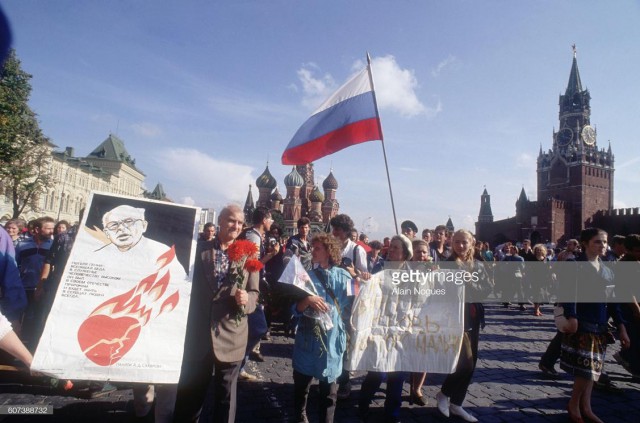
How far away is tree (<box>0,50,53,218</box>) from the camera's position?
951 inches

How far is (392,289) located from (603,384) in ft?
12.6

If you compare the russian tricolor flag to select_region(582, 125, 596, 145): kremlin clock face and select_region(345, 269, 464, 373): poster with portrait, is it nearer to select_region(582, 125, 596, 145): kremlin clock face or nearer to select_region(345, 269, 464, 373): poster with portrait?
select_region(345, 269, 464, 373): poster with portrait

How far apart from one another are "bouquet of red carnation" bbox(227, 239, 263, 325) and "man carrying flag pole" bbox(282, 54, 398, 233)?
10.4 ft

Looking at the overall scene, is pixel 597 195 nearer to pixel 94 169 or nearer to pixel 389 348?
pixel 389 348

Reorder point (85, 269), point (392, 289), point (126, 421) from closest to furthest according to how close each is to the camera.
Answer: point (85, 269) → point (126, 421) → point (392, 289)

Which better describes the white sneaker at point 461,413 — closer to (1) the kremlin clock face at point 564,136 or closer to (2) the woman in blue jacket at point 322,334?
(2) the woman in blue jacket at point 322,334

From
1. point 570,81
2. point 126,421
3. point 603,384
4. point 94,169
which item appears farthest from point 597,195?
point 94,169

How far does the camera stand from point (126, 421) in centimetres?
404

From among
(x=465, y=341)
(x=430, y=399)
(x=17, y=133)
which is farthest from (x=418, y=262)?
(x=17, y=133)

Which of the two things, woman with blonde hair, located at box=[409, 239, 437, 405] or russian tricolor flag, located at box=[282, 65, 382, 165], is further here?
Result: russian tricolor flag, located at box=[282, 65, 382, 165]

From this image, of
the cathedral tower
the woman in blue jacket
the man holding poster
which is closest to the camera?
the man holding poster

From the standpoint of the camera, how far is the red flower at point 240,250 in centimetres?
339

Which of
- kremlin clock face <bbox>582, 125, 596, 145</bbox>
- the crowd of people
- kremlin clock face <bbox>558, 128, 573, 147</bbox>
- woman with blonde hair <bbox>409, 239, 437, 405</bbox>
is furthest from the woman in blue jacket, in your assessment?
kremlin clock face <bbox>582, 125, 596, 145</bbox>

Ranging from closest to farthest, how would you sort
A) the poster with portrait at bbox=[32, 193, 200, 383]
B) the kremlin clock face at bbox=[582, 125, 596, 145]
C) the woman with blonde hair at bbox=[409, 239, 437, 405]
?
the poster with portrait at bbox=[32, 193, 200, 383] < the woman with blonde hair at bbox=[409, 239, 437, 405] < the kremlin clock face at bbox=[582, 125, 596, 145]
